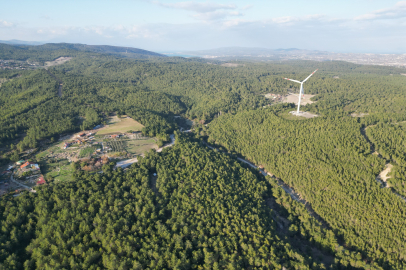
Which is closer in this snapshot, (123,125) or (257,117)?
(123,125)

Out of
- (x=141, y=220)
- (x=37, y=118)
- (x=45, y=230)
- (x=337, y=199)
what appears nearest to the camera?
(x=45, y=230)

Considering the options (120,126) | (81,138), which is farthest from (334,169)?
(81,138)

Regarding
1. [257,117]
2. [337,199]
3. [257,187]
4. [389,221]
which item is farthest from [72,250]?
[257,117]

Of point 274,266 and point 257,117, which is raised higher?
point 257,117

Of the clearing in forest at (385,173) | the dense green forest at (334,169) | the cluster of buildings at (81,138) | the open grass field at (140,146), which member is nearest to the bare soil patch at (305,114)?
the dense green forest at (334,169)

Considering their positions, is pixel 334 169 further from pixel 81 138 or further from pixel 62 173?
pixel 81 138

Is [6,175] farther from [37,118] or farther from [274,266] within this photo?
[274,266]

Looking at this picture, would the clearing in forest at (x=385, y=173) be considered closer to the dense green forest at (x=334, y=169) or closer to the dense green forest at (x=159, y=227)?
the dense green forest at (x=334, y=169)
